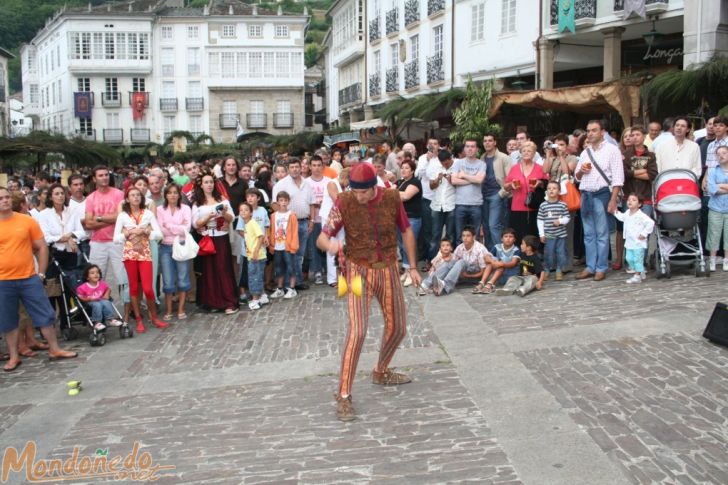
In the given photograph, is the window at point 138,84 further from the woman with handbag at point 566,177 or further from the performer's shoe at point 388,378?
the performer's shoe at point 388,378

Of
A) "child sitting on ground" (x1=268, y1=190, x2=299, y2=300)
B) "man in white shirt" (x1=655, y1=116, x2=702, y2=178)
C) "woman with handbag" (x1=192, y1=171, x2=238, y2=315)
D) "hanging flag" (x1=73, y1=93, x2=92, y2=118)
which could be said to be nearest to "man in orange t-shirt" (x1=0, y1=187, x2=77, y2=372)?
"woman with handbag" (x1=192, y1=171, x2=238, y2=315)

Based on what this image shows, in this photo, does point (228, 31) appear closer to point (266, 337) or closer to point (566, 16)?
point (566, 16)

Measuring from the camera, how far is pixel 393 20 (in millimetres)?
35438

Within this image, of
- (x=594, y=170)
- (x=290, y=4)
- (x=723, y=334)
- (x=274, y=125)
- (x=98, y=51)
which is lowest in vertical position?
(x=723, y=334)

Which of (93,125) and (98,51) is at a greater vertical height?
(98,51)

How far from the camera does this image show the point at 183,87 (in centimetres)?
6016

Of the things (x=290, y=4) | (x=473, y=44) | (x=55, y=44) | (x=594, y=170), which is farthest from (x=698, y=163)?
(x=290, y=4)

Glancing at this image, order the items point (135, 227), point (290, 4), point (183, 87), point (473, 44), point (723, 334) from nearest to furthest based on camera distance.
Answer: point (723, 334) < point (135, 227) < point (473, 44) < point (183, 87) < point (290, 4)

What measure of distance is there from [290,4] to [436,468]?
346ft

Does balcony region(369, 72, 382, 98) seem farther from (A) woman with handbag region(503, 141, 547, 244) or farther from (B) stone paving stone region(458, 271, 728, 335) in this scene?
(B) stone paving stone region(458, 271, 728, 335)

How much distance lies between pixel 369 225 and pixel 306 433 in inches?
65.2

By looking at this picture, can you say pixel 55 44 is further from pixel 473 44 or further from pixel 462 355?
pixel 462 355

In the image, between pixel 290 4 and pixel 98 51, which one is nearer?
pixel 98 51

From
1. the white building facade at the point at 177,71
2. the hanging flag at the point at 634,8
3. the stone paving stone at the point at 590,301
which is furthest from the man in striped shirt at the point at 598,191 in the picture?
the white building facade at the point at 177,71
